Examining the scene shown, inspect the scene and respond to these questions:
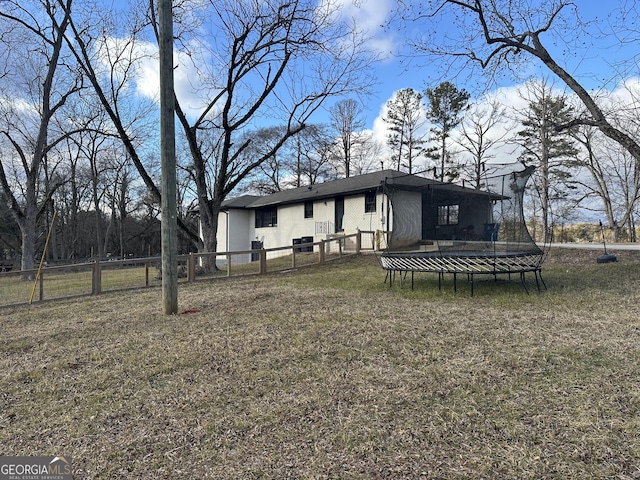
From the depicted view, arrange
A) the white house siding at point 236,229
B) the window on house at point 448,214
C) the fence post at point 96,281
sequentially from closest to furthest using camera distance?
1. the fence post at point 96,281
2. the window on house at point 448,214
3. the white house siding at point 236,229

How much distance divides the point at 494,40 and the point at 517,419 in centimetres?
983

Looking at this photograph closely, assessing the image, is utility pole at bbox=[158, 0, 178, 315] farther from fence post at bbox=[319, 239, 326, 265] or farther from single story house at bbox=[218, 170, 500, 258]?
fence post at bbox=[319, 239, 326, 265]

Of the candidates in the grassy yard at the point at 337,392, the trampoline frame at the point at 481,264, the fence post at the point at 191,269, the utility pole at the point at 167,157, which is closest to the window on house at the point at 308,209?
the fence post at the point at 191,269

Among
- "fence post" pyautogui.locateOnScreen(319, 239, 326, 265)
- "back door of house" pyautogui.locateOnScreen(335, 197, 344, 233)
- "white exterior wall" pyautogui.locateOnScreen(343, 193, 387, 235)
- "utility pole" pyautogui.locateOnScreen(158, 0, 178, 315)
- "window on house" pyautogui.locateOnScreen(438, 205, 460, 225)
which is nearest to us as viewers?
"utility pole" pyautogui.locateOnScreen(158, 0, 178, 315)

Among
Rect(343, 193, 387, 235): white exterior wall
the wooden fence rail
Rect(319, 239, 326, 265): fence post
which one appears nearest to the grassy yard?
the wooden fence rail

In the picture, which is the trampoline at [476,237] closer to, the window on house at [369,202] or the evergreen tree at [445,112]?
the window on house at [369,202]

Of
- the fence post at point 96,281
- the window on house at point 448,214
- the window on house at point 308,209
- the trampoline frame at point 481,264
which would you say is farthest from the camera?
the window on house at point 308,209

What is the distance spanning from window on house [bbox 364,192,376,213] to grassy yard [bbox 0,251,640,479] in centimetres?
1184

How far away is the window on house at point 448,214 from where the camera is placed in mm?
9469

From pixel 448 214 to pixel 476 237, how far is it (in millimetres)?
1204

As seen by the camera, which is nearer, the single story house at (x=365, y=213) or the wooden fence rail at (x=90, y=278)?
the wooden fence rail at (x=90, y=278)

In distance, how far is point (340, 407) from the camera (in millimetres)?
2590

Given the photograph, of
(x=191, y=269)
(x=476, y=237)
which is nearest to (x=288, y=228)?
(x=191, y=269)

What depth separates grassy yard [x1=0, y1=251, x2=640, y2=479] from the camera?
2.01 m
